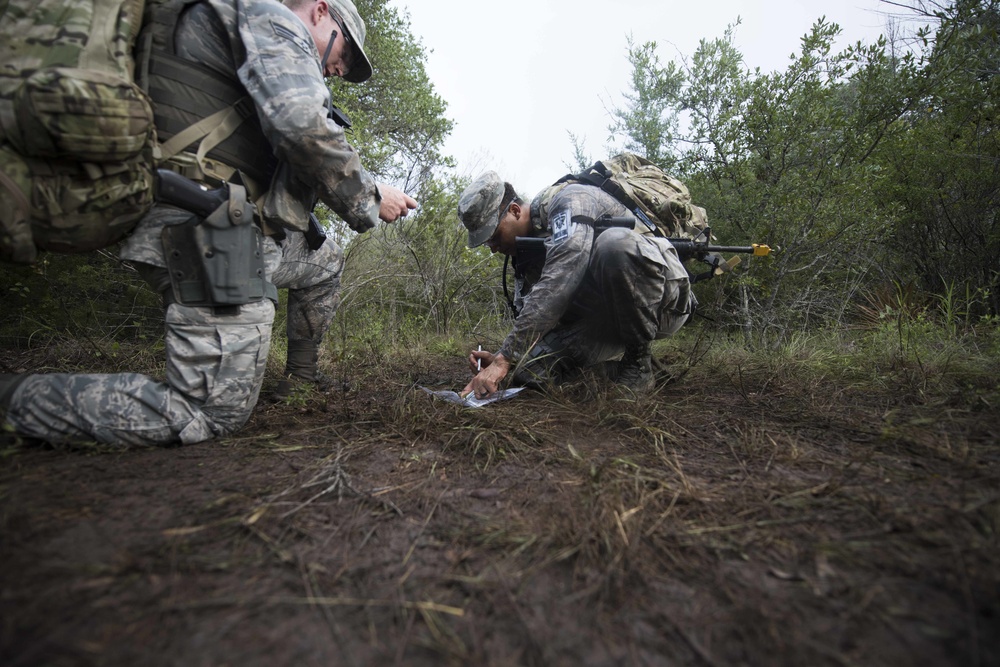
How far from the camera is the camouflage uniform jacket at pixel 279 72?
191 cm

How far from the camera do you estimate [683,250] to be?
3.02 metres

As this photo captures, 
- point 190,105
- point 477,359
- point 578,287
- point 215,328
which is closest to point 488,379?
point 477,359

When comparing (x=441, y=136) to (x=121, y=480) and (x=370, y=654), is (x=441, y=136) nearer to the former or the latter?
(x=121, y=480)

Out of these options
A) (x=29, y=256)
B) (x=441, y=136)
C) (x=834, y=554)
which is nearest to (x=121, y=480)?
(x=29, y=256)

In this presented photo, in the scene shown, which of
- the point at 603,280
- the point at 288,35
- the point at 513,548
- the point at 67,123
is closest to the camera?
the point at 513,548

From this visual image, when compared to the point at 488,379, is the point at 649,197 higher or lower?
higher

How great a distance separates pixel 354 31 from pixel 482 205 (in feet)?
3.72

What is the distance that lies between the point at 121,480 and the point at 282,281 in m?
1.23

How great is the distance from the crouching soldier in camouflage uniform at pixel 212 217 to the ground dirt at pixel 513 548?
0.50ft

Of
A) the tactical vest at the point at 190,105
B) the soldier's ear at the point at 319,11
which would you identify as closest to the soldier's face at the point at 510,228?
the soldier's ear at the point at 319,11

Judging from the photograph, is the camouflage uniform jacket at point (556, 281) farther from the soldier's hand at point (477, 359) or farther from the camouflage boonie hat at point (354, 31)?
the camouflage boonie hat at point (354, 31)

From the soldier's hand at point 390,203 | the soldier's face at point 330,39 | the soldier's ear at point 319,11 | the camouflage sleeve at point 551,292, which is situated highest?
the soldier's ear at point 319,11

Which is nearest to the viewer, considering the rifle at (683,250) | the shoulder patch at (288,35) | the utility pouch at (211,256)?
the utility pouch at (211,256)

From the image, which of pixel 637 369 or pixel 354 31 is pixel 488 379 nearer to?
pixel 637 369
